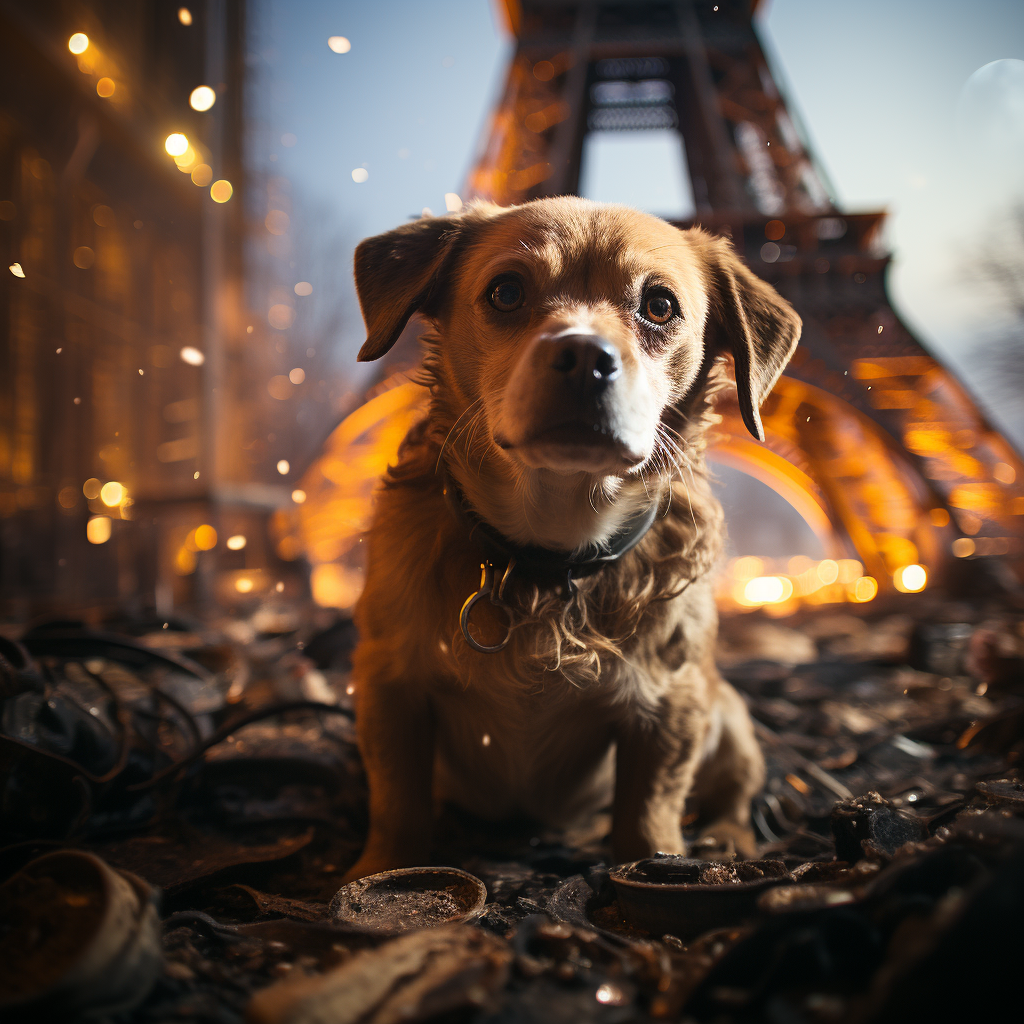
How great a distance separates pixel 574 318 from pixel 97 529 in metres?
8.19

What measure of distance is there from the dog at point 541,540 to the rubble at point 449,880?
24cm

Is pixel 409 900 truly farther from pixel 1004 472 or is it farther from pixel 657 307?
pixel 1004 472

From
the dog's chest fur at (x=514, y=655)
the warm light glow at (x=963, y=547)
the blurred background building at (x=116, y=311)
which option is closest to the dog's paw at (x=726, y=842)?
the dog's chest fur at (x=514, y=655)

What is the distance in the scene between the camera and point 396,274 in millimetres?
1486

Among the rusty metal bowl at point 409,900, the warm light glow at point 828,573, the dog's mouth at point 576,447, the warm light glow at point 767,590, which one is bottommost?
the rusty metal bowl at point 409,900

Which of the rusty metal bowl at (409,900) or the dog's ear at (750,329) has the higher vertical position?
the dog's ear at (750,329)

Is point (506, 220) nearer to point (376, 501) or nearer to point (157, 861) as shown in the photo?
point (376, 501)

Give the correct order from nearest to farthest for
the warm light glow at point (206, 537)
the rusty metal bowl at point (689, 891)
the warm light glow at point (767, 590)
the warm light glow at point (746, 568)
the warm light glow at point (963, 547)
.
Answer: the rusty metal bowl at point (689, 891), the warm light glow at point (963, 547), the warm light glow at point (206, 537), the warm light glow at point (767, 590), the warm light glow at point (746, 568)

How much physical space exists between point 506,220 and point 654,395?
23.7 inches

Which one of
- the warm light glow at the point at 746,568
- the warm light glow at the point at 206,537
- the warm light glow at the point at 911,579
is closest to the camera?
the warm light glow at the point at 206,537

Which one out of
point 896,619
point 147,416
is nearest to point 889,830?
point 896,619

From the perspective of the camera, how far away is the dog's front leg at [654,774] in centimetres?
135

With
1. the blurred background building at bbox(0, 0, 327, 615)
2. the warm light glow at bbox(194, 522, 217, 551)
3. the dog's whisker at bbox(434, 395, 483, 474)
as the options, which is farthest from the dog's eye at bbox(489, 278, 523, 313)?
the warm light glow at bbox(194, 522, 217, 551)

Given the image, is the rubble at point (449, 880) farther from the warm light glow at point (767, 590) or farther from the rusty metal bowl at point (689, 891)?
the warm light glow at point (767, 590)
